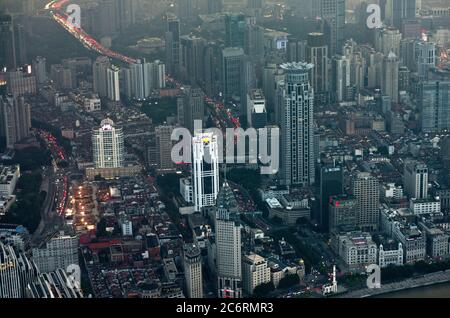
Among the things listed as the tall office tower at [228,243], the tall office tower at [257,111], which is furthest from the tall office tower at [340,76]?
the tall office tower at [228,243]

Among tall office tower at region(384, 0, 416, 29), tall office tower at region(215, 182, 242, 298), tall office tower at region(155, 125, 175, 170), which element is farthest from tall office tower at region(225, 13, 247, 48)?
tall office tower at region(215, 182, 242, 298)

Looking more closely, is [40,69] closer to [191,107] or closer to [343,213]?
[191,107]

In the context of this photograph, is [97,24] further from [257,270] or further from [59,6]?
[257,270]

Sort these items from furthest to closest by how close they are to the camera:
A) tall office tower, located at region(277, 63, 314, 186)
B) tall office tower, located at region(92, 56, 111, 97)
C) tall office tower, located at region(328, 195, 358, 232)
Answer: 1. tall office tower, located at region(92, 56, 111, 97)
2. tall office tower, located at region(277, 63, 314, 186)
3. tall office tower, located at region(328, 195, 358, 232)

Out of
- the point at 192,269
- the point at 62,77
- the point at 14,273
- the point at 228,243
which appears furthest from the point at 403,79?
the point at 14,273

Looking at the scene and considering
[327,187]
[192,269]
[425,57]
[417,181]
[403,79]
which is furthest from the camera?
[425,57]

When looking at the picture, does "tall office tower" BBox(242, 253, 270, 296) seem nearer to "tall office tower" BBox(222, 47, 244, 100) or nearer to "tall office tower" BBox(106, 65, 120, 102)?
"tall office tower" BBox(222, 47, 244, 100)
